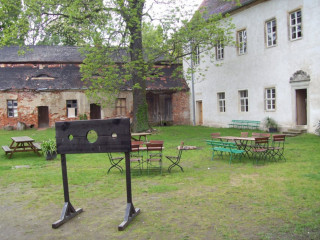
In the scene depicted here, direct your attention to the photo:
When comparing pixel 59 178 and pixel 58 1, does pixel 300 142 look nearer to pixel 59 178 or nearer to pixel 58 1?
pixel 59 178

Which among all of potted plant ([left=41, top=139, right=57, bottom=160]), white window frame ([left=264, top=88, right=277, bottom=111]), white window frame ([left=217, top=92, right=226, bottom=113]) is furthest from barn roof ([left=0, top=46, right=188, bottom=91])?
potted plant ([left=41, top=139, right=57, bottom=160])

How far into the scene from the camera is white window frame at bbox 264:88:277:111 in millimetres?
19672

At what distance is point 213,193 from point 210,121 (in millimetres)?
18594

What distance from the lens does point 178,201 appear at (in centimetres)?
660

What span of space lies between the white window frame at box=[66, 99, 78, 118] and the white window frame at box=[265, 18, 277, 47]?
16.0 m

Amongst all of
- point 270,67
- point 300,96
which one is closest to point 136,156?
point 300,96

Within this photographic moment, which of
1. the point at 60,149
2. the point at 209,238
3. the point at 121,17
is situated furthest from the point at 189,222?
the point at 121,17

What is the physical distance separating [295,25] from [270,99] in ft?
14.5

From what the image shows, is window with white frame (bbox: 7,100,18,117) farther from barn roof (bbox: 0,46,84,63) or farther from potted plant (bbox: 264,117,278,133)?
potted plant (bbox: 264,117,278,133)

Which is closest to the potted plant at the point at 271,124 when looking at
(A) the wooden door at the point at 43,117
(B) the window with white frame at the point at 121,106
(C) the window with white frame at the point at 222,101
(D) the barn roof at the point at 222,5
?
(C) the window with white frame at the point at 222,101

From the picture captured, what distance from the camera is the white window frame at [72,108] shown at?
27.2m

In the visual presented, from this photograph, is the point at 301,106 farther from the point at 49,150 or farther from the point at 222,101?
the point at 49,150

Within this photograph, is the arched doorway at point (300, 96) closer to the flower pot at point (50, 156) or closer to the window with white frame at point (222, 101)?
the window with white frame at point (222, 101)

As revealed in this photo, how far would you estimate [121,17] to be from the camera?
18578mm
